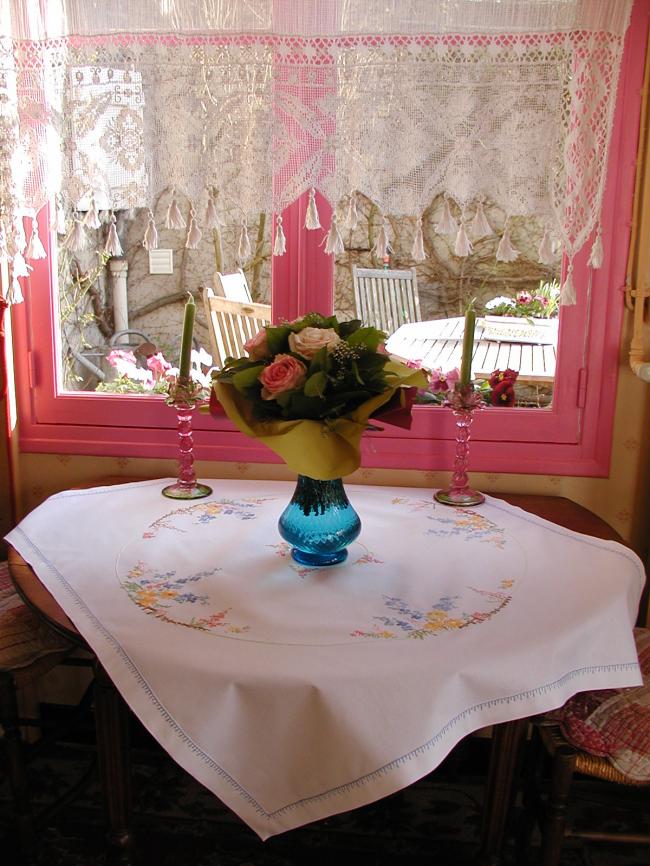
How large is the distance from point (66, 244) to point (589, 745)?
149cm

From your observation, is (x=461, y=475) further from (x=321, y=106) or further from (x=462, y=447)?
(x=321, y=106)

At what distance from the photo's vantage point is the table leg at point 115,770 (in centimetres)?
140

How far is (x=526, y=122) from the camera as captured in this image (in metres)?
1.74

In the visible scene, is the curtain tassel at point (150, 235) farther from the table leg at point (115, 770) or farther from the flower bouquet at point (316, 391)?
the table leg at point (115, 770)

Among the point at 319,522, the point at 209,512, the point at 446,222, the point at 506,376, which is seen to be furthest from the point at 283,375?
the point at 506,376

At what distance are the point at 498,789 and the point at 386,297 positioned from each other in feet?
3.69

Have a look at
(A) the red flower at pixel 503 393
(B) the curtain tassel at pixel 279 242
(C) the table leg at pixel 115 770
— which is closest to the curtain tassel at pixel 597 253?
(A) the red flower at pixel 503 393

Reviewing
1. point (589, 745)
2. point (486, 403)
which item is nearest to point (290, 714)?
point (589, 745)

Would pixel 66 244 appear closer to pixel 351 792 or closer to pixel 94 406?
pixel 94 406

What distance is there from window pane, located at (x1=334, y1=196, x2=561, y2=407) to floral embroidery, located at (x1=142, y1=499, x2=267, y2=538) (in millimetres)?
545

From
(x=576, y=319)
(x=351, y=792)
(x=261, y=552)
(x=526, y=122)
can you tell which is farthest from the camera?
(x=576, y=319)

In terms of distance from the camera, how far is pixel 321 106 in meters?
1.77

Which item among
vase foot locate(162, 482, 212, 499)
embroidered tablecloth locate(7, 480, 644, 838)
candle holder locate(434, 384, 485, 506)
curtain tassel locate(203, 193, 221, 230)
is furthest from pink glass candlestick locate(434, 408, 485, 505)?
curtain tassel locate(203, 193, 221, 230)

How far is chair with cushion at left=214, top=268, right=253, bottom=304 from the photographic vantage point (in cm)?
206
